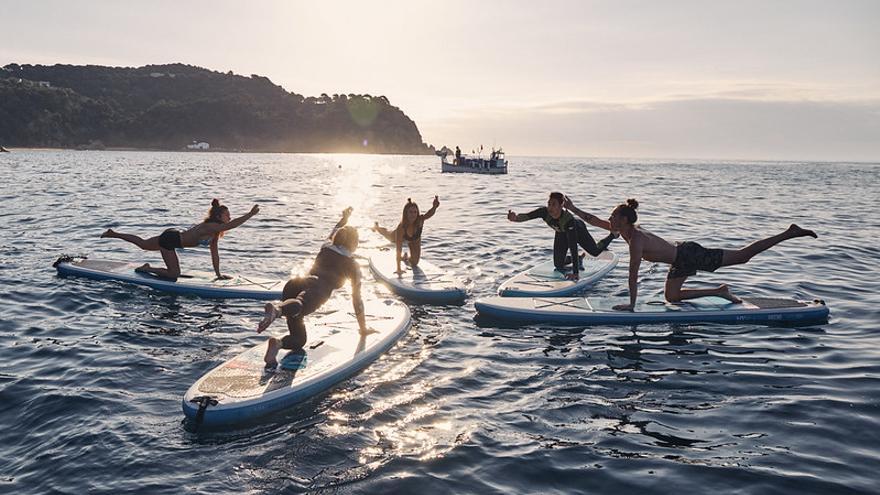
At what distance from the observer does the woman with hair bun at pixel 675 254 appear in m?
10.3

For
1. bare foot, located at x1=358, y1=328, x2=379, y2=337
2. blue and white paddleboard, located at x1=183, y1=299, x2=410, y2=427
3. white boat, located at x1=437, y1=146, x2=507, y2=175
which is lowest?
blue and white paddleboard, located at x1=183, y1=299, x2=410, y2=427

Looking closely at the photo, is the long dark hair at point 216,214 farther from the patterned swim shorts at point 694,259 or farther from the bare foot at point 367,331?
the patterned swim shorts at point 694,259

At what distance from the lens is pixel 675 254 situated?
1088 cm

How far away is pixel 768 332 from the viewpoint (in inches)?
397

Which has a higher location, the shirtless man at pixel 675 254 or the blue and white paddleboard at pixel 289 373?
A: the shirtless man at pixel 675 254

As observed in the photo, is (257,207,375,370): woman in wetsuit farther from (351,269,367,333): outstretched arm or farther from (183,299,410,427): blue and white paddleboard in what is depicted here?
(183,299,410,427): blue and white paddleboard

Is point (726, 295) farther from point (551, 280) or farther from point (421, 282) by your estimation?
point (421, 282)

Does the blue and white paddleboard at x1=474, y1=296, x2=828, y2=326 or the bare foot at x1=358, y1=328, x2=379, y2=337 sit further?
the blue and white paddleboard at x1=474, y1=296, x2=828, y2=326

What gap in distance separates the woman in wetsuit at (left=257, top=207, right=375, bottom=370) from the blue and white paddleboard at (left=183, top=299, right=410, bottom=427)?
208mm

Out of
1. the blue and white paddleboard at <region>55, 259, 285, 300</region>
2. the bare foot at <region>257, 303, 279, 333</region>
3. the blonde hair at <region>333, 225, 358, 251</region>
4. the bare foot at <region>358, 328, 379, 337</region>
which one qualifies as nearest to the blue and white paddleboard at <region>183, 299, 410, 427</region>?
the bare foot at <region>358, 328, 379, 337</region>

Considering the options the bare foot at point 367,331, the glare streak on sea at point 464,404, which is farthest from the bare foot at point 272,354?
the bare foot at point 367,331

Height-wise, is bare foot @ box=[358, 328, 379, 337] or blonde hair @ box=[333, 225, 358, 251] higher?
blonde hair @ box=[333, 225, 358, 251]

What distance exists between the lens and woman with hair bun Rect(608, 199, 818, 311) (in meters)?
10.3

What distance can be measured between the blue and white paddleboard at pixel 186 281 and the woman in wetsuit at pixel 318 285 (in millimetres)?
4097
